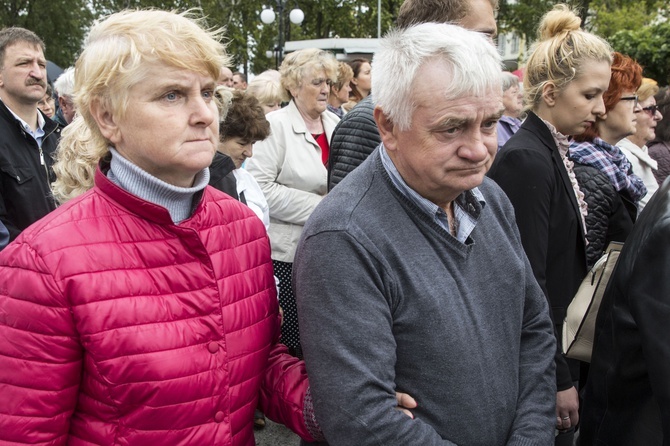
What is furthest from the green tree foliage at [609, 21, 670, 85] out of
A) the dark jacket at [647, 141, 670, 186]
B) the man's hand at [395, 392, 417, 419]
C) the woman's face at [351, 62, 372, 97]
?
the man's hand at [395, 392, 417, 419]

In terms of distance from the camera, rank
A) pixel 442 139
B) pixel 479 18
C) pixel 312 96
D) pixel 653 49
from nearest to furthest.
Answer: pixel 442 139 < pixel 479 18 < pixel 312 96 < pixel 653 49

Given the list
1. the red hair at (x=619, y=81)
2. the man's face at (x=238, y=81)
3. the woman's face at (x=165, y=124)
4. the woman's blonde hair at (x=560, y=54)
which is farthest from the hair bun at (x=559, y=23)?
the man's face at (x=238, y=81)

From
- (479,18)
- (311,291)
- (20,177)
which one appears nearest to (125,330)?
(311,291)

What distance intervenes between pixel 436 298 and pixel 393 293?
11cm

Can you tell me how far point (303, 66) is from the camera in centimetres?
509

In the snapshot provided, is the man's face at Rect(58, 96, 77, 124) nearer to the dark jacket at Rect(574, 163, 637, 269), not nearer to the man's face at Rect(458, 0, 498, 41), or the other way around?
the man's face at Rect(458, 0, 498, 41)

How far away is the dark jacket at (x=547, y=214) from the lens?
2.55 meters

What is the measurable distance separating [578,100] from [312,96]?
2.39 meters

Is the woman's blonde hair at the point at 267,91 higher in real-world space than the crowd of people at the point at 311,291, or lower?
lower

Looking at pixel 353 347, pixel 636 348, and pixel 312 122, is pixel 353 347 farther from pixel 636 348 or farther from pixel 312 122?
pixel 312 122

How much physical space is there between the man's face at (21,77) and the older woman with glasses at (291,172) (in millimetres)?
1530

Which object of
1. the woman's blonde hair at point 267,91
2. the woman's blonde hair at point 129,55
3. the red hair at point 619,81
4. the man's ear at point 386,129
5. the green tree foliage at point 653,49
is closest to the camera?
the woman's blonde hair at point 129,55

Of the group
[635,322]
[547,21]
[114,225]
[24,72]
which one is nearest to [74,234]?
[114,225]

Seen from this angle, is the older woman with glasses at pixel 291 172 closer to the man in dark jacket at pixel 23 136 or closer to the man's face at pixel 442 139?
the man in dark jacket at pixel 23 136
